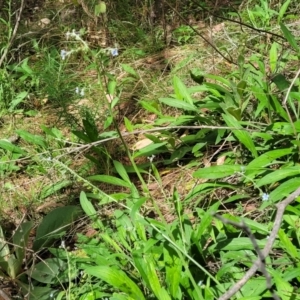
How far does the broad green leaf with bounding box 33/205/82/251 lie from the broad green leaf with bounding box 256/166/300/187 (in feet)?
2.71

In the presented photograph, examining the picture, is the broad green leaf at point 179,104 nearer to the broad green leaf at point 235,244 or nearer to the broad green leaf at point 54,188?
the broad green leaf at point 54,188

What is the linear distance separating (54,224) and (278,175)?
979 mm

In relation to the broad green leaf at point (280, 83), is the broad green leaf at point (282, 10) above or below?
above

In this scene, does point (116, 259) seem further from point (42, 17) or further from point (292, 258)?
point (42, 17)

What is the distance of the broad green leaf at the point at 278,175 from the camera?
7.48 feet

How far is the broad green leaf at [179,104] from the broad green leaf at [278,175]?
0.70 meters

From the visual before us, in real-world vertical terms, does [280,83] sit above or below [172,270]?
above

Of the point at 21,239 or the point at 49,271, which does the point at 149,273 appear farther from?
the point at 21,239

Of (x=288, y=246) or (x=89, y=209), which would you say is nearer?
(x=288, y=246)

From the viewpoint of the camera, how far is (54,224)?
2.53m

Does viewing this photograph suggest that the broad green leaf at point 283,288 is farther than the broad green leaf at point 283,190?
No

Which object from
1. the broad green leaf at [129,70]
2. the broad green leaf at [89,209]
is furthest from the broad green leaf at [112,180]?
the broad green leaf at [129,70]

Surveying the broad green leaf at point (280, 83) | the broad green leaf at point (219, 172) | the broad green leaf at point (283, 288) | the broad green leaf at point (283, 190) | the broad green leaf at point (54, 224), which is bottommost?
the broad green leaf at point (54, 224)

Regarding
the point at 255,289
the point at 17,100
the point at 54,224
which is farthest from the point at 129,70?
the point at 255,289
